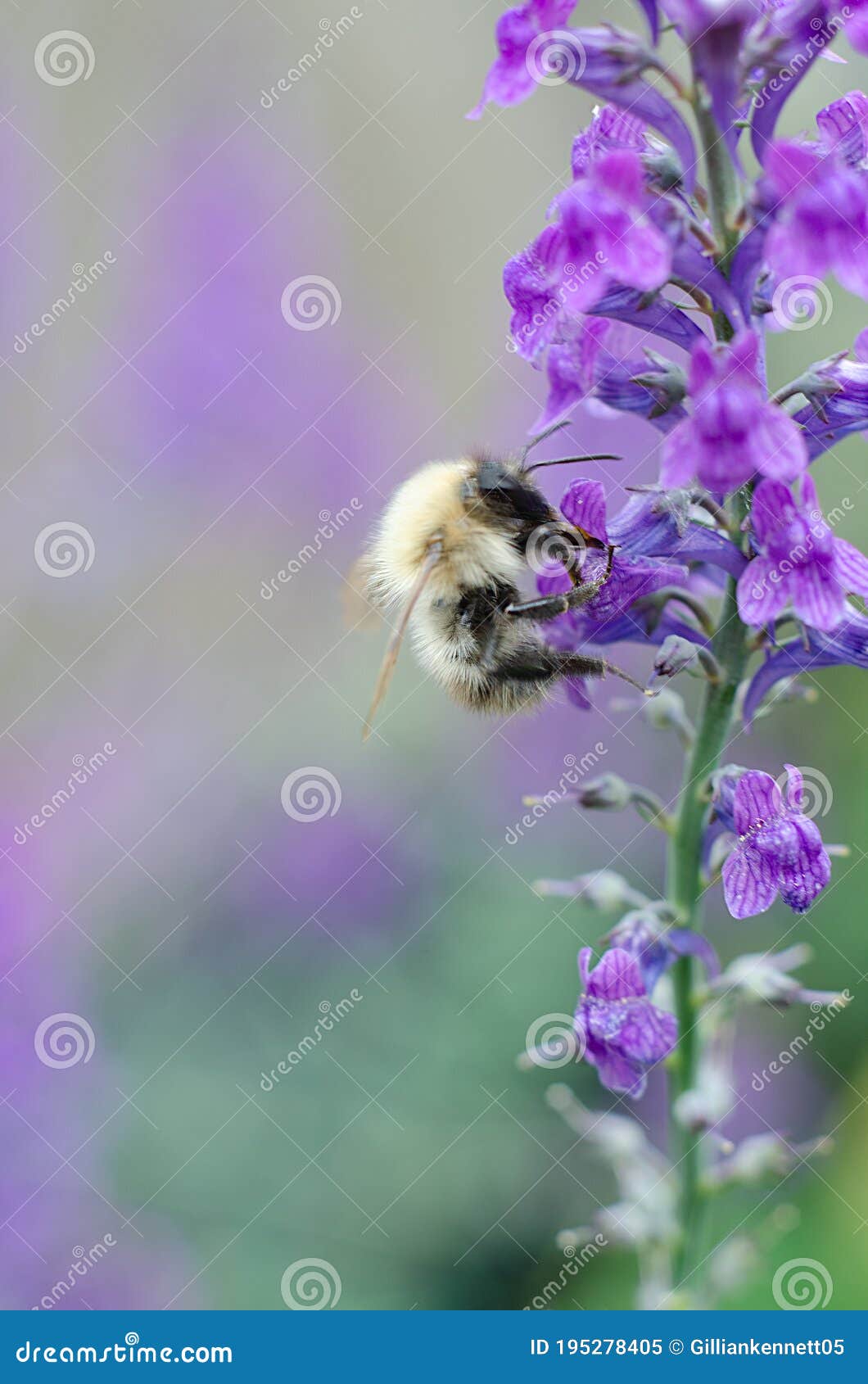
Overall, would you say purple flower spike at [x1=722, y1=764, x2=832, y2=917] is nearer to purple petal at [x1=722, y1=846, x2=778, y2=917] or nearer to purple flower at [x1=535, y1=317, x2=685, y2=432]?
purple petal at [x1=722, y1=846, x2=778, y2=917]

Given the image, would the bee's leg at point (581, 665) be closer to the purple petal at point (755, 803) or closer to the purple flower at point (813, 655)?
the purple flower at point (813, 655)

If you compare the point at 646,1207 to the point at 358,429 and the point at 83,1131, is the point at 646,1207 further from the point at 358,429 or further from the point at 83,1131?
the point at 358,429

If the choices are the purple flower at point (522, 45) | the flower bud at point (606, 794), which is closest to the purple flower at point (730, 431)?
the purple flower at point (522, 45)

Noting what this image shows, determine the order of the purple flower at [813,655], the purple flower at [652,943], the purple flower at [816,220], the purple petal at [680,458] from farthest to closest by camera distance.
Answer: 1. the purple flower at [652,943]
2. the purple flower at [813,655]
3. the purple petal at [680,458]
4. the purple flower at [816,220]

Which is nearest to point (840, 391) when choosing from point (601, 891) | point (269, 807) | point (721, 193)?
point (721, 193)

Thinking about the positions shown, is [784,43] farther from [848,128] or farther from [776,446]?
[776,446]

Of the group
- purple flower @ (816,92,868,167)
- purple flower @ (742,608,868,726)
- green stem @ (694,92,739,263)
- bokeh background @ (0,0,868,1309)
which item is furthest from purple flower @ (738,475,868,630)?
bokeh background @ (0,0,868,1309)

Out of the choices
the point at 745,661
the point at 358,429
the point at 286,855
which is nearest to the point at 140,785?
the point at 286,855
